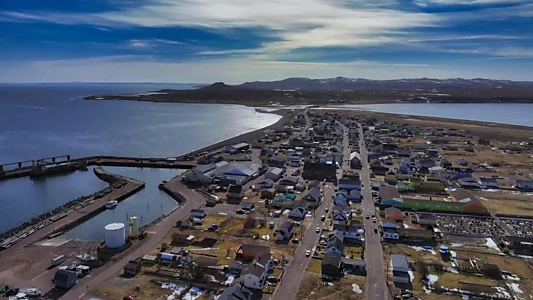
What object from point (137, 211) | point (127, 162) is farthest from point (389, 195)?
point (127, 162)

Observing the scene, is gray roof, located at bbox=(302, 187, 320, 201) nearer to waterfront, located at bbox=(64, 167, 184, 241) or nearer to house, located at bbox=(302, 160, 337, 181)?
house, located at bbox=(302, 160, 337, 181)

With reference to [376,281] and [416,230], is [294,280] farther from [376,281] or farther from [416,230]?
[416,230]

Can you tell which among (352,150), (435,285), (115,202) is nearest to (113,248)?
(115,202)

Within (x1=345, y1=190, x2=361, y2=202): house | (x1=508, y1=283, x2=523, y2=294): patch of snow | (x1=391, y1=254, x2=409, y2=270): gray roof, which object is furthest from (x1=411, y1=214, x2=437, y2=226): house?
(x1=508, y1=283, x2=523, y2=294): patch of snow

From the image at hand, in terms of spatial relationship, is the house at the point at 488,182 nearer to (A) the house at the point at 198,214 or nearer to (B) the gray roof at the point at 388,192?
(B) the gray roof at the point at 388,192

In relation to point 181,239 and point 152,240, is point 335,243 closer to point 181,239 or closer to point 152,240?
point 181,239
